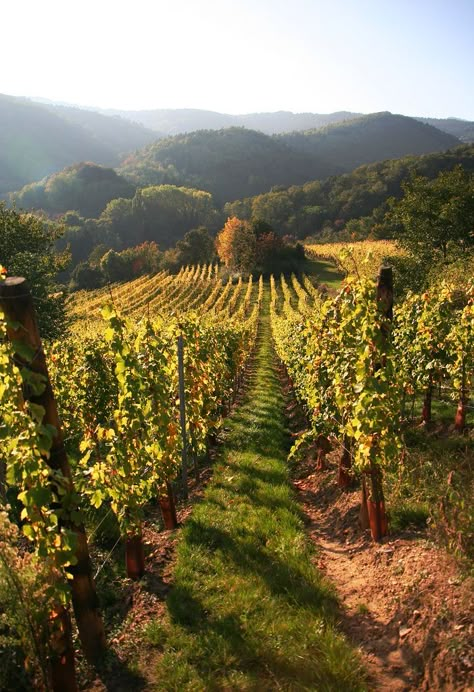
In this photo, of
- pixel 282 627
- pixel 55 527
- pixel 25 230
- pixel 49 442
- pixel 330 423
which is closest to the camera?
pixel 49 442

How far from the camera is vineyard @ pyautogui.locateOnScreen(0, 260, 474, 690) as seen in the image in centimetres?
312

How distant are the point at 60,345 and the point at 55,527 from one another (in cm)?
860

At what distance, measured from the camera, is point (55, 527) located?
10.6 ft

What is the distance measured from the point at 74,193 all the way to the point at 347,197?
274ft

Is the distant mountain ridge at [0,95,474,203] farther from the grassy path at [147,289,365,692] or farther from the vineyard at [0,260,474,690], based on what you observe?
the grassy path at [147,289,365,692]

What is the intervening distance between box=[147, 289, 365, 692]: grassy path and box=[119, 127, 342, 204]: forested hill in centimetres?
14925

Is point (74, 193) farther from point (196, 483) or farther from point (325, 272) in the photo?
point (196, 483)

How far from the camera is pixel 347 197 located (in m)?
96.5

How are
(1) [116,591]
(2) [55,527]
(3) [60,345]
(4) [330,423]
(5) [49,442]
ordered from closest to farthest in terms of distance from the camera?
(5) [49,442], (2) [55,527], (1) [116,591], (4) [330,423], (3) [60,345]

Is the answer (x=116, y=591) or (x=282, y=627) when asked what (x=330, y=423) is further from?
(x=116, y=591)

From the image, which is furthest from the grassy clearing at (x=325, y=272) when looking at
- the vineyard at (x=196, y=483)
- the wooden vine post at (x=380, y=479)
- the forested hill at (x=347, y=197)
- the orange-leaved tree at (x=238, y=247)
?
the wooden vine post at (x=380, y=479)

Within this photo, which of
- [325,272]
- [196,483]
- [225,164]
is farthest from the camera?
[225,164]

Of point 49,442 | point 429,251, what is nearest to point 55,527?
point 49,442

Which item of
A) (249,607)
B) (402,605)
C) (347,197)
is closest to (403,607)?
(402,605)
